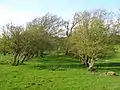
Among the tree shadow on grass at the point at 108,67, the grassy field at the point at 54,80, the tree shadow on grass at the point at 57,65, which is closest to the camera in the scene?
the grassy field at the point at 54,80

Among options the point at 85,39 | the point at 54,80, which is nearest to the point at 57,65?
the point at 85,39

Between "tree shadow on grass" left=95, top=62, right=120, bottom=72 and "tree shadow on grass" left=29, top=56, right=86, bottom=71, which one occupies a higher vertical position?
"tree shadow on grass" left=29, top=56, right=86, bottom=71

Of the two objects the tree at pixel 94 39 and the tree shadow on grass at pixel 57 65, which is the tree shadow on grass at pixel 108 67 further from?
the tree shadow on grass at pixel 57 65

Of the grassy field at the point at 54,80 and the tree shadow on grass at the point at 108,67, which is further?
the tree shadow on grass at the point at 108,67

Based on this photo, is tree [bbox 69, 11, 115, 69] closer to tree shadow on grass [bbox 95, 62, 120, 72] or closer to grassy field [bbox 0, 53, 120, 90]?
tree shadow on grass [bbox 95, 62, 120, 72]

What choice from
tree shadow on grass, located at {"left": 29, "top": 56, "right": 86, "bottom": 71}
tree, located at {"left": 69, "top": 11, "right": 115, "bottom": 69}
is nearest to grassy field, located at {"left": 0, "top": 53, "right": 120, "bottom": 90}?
tree shadow on grass, located at {"left": 29, "top": 56, "right": 86, "bottom": 71}

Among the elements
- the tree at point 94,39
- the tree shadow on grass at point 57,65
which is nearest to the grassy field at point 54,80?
the tree shadow on grass at point 57,65

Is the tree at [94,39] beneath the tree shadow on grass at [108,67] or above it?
above

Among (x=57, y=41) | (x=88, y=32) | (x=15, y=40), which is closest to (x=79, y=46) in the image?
(x=88, y=32)

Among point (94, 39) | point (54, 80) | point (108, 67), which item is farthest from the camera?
point (108, 67)

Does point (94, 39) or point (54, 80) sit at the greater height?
point (94, 39)

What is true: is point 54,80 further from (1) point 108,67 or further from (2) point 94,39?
(1) point 108,67

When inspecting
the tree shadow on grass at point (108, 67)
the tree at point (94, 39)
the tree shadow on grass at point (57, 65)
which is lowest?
the tree shadow on grass at point (108, 67)

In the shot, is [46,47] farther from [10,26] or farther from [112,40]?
[112,40]
